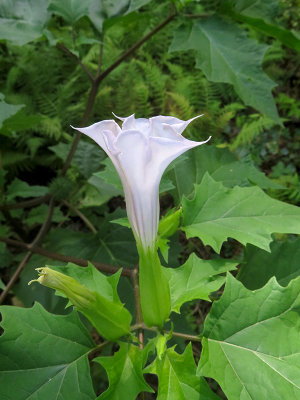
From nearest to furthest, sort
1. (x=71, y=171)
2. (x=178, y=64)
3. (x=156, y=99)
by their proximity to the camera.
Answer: (x=71, y=171), (x=156, y=99), (x=178, y=64)

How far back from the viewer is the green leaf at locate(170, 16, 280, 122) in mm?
1312

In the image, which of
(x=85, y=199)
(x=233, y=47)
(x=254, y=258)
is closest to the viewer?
(x=254, y=258)

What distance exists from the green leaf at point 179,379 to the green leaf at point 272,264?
335mm

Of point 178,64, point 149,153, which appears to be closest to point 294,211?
point 149,153

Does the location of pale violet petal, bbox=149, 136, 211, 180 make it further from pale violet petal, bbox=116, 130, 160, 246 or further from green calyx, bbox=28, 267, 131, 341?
green calyx, bbox=28, 267, 131, 341

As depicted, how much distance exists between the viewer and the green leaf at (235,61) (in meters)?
1.31

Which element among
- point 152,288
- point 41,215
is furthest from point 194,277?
point 41,215

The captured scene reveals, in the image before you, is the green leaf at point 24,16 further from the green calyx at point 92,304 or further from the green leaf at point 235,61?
the green calyx at point 92,304

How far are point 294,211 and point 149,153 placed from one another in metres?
0.45

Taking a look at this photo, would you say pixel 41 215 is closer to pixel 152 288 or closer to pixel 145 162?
pixel 152 288

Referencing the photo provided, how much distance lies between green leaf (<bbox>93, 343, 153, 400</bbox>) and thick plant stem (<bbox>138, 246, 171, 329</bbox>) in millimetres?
72

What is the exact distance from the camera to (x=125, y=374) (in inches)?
31.0

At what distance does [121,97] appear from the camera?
2.53 metres

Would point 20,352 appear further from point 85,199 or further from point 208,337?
point 85,199
